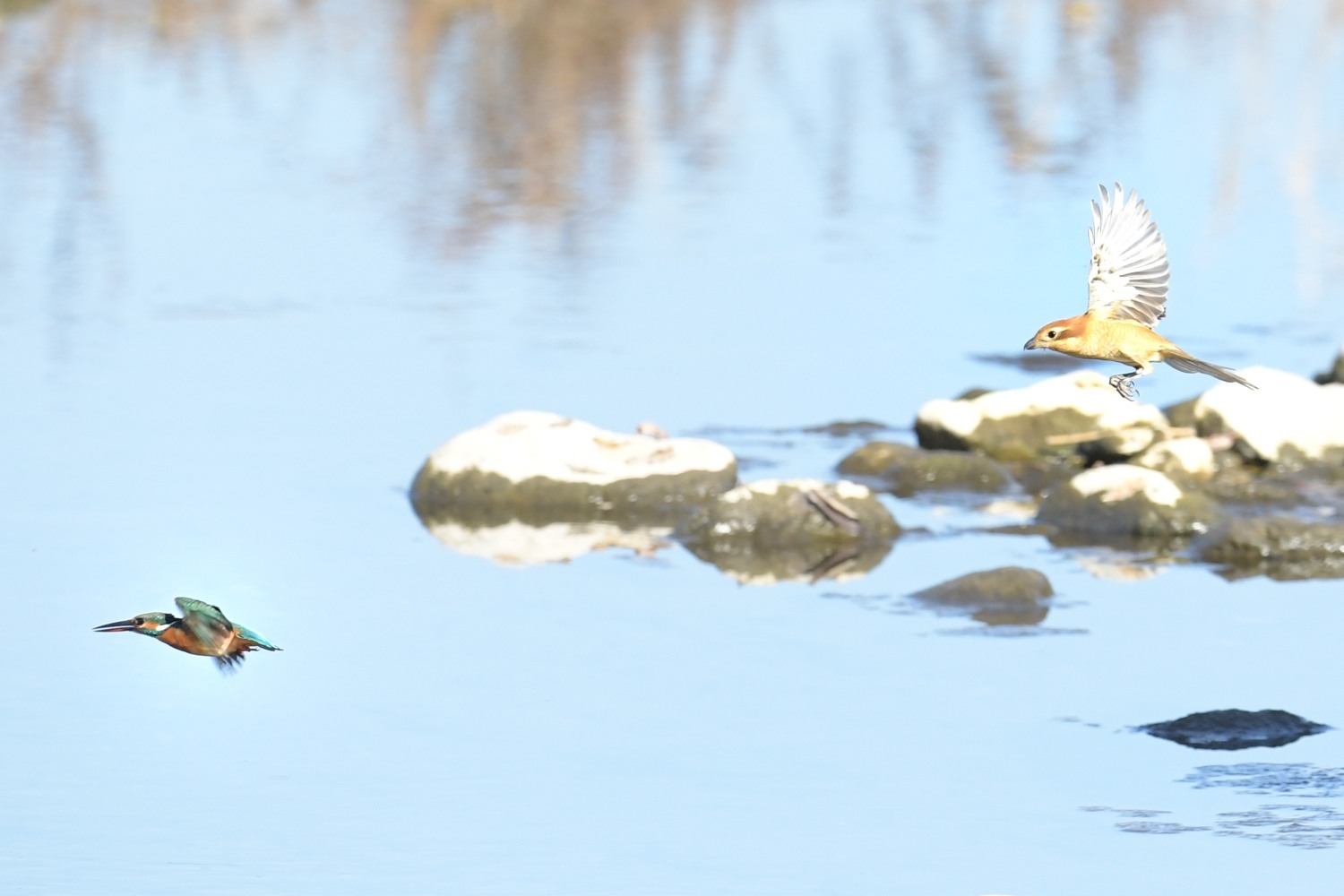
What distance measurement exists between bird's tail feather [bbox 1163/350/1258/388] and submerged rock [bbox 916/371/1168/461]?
1061cm

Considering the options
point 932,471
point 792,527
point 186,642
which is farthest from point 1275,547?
point 186,642

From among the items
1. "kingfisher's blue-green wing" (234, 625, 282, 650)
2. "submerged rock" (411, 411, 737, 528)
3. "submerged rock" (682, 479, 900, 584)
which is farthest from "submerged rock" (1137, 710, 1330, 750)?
"kingfisher's blue-green wing" (234, 625, 282, 650)

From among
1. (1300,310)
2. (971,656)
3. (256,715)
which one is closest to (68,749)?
(256,715)

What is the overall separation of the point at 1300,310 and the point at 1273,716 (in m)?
11.7

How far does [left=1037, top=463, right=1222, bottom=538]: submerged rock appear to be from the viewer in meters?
17.6

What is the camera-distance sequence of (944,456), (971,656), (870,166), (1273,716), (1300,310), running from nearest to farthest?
(1273,716) < (971,656) < (944,456) < (1300,310) < (870,166)

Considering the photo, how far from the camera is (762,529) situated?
17.5 meters

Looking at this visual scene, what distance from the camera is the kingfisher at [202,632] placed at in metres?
7.98

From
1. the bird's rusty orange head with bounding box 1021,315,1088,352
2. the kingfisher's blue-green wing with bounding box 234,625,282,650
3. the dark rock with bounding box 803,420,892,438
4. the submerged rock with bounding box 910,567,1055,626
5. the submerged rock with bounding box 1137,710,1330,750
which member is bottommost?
the submerged rock with bounding box 1137,710,1330,750

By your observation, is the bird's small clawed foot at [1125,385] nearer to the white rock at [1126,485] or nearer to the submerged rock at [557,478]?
the white rock at [1126,485]

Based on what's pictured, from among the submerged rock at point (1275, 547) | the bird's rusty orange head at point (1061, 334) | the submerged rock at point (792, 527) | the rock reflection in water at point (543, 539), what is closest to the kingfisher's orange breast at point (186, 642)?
the bird's rusty orange head at point (1061, 334)

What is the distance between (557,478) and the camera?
1808cm

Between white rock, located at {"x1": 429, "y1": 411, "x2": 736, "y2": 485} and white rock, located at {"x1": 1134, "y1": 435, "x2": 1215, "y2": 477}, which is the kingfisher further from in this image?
white rock, located at {"x1": 1134, "y1": 435, "x2": 1215, "y2": 477}

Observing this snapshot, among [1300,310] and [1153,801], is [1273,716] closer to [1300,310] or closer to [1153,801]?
[1153,801]
